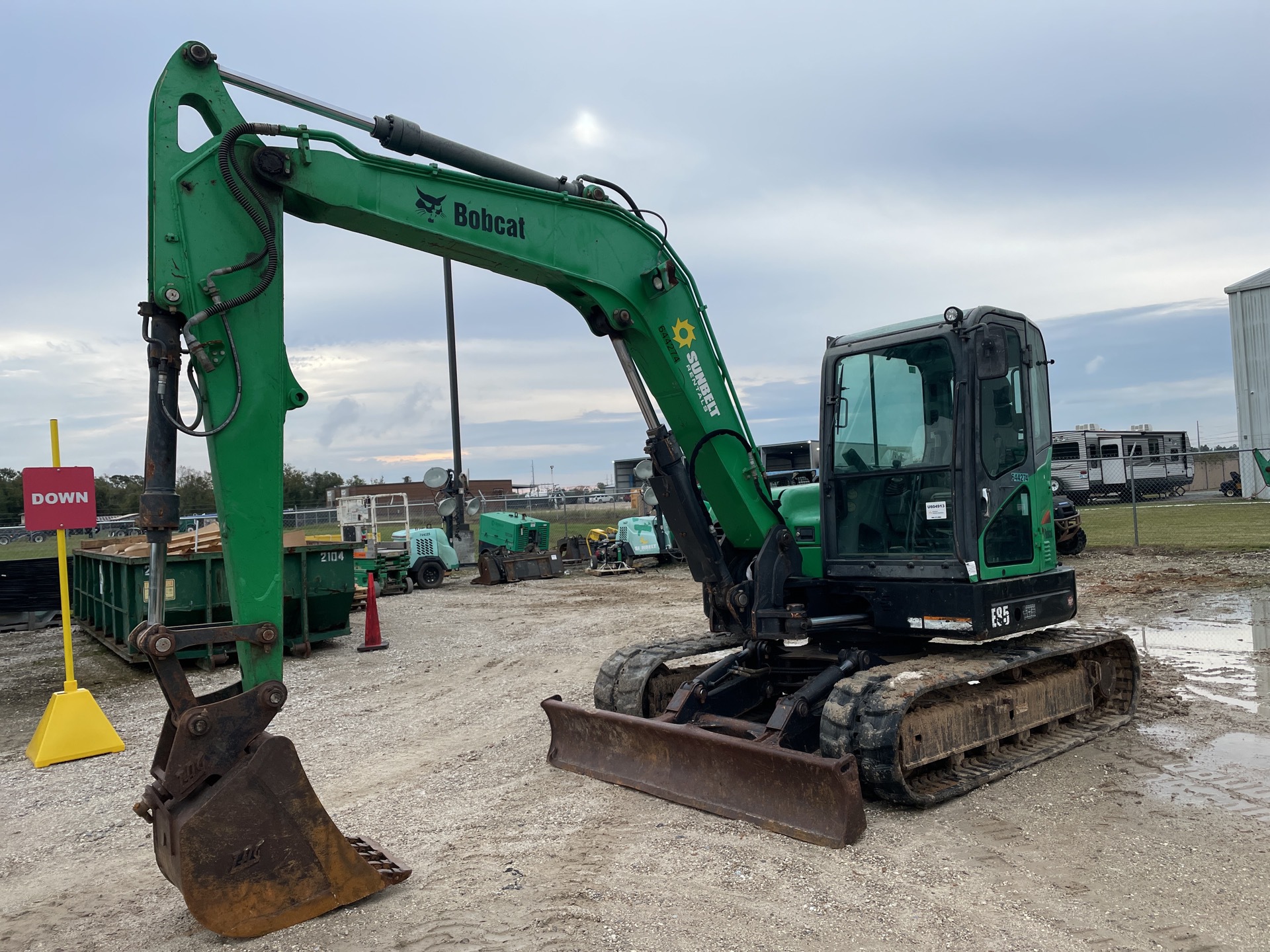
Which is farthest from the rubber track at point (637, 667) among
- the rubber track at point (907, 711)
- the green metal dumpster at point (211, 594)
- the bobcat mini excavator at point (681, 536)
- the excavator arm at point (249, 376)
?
Answer: the green metal dumpster at point (211, 594)

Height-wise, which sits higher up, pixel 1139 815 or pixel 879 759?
pixel 879 759

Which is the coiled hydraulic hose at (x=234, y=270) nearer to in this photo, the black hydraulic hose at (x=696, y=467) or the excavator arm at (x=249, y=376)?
the excavator arm at (x=249, y=376)

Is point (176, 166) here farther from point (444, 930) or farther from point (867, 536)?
point (867, 536)

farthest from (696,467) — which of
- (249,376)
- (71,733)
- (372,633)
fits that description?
(372,633)

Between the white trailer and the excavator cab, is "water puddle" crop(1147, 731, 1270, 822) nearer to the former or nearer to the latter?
the excavator cab

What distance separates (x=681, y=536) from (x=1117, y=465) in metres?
36.2

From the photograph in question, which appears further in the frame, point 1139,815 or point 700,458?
point 700,458

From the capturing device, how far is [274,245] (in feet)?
14.7

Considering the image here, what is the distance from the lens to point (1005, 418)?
6.34 metres

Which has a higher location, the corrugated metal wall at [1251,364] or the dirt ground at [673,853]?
the corrugated metal wall at [1251,364]

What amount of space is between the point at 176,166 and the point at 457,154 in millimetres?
1514

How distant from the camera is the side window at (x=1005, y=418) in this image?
6.13 metres

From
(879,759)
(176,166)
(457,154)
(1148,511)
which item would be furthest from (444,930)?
(1148,511)

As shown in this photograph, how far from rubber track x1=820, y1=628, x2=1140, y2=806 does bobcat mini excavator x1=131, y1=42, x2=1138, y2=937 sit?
0.02 metres
